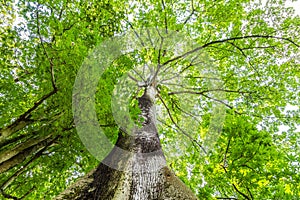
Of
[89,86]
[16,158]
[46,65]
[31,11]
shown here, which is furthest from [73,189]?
[31,11]

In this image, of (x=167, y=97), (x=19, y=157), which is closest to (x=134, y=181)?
(x=19, y=157)

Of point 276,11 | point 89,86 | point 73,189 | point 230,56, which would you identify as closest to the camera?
point 73,189

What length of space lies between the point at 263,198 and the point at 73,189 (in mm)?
2596

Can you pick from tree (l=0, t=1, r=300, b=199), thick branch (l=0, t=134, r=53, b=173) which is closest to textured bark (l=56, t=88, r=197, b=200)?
tree (l=0, t=1, r=300, b=199)

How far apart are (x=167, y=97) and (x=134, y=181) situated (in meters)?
6.57

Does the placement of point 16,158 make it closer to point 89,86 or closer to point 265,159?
Answer: point 89,86

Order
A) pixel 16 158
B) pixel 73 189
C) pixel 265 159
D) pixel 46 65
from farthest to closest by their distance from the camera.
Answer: pixel 16 158
pixel 46 65
pixel 265 159
pixel 73 189

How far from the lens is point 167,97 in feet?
28.3

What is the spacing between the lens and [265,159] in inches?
107

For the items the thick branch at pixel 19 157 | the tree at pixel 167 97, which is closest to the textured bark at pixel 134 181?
the tree at pixel 167 97

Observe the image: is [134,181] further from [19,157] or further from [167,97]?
[167,97]

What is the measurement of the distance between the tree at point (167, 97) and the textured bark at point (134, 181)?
22mm

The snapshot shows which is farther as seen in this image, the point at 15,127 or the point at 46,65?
the point at 15,127

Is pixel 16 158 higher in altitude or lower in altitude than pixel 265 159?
lower
